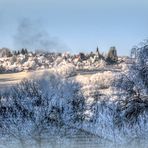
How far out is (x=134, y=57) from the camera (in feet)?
79.4

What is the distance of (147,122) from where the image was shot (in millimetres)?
26234

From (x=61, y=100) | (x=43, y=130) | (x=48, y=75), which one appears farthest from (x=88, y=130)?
(x=48, y=75)

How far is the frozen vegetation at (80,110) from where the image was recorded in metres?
24.6

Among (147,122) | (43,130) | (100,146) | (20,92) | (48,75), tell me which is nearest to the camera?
(147,122)

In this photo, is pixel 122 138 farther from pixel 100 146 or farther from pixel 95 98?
pixel 95 98

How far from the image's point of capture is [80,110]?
4134cm

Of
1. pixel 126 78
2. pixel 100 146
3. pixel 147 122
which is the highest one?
pixel 126 78

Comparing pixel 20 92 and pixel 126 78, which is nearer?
pixel 126 78

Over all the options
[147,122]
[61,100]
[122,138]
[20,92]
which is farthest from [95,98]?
[147,122]

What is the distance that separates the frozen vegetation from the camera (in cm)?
2461

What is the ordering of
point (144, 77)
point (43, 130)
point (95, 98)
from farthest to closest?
1. point (95, 98)
2. point (43, 130)
3. point (144, 77)

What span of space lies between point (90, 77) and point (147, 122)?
36.9 m

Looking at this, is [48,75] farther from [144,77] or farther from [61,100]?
[144,77]

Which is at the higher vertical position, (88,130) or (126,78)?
(126,78)
